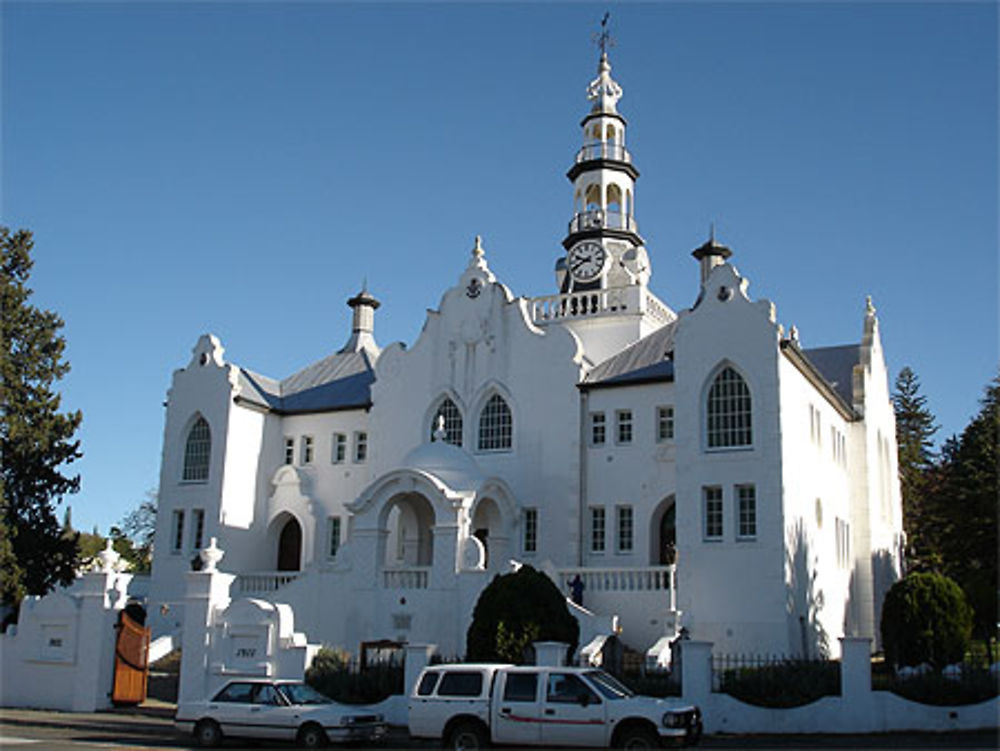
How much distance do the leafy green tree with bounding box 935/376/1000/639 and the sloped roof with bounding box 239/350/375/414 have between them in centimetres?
2511

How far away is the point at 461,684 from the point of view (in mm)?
16766

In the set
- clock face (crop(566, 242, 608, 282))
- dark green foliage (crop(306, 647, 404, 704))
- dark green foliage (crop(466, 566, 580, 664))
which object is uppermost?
clock face (crop(566, 242, 608, 282))

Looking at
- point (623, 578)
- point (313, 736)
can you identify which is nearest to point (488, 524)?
point (623, 578)

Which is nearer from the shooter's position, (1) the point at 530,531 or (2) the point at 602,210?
(1) the point at 530,531

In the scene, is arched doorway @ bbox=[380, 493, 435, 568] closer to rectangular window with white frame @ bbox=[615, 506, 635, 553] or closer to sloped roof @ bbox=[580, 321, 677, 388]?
rectangular window with white frame @ bbox=[615, 506, 635, 553]

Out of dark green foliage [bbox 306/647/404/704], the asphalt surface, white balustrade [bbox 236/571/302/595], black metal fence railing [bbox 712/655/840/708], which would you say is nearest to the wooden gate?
the asphalt surface

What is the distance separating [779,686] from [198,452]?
83.9ft

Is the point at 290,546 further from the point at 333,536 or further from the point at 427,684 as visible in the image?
the point at 427,684

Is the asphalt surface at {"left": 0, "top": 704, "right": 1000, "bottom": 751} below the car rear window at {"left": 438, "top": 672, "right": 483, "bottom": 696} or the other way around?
Answer: below

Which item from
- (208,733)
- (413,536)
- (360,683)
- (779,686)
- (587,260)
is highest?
(587,260)

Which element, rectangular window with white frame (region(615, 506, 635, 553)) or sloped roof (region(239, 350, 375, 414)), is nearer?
rectangular window with white frame (region(615, 506, 635, 553))

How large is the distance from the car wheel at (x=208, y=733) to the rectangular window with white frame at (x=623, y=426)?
17.2 metres

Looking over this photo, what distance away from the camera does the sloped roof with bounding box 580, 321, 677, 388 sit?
32.5 m

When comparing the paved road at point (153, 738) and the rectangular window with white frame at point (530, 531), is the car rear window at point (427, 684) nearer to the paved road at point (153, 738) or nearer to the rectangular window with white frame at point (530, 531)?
the paved road at point (153, 738)
